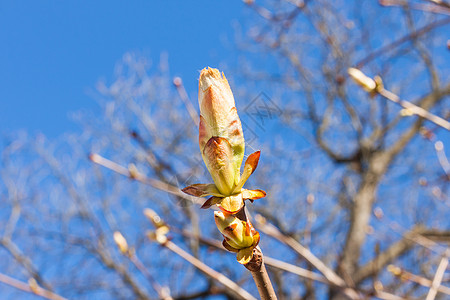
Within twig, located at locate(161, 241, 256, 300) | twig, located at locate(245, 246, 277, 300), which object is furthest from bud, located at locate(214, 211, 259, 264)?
twig, located at locate(161, 241, 256, 300)

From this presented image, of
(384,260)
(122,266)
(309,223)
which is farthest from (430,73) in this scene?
(122,266)

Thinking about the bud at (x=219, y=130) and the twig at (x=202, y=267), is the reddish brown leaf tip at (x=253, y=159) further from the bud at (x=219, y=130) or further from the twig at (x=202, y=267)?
the twig at (x=202, y=267)

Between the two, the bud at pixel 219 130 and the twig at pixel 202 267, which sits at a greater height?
the twig at pixel 202 267

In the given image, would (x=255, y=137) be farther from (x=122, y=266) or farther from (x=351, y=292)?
(x=122, y=266)

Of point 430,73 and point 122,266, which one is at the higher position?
point 430,73

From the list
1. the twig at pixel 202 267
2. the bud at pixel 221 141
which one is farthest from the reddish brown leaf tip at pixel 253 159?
the twig at pixel 202 267

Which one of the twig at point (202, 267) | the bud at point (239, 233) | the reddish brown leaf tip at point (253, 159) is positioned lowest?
the bud at point (239, 233)

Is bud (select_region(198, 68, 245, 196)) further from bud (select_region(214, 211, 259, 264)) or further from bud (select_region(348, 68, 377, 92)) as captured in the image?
bud (select_region(348, 68, 377, 92))
